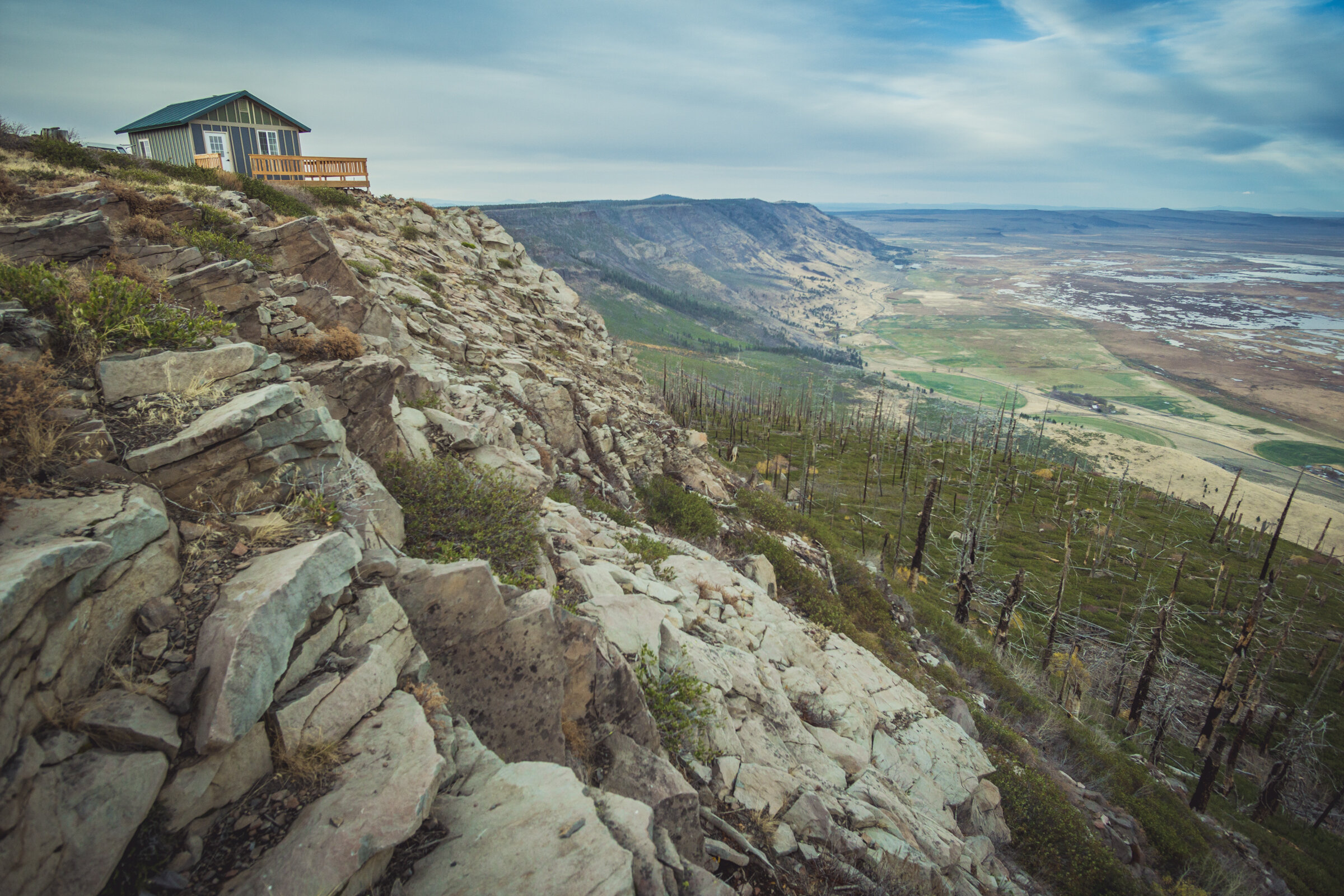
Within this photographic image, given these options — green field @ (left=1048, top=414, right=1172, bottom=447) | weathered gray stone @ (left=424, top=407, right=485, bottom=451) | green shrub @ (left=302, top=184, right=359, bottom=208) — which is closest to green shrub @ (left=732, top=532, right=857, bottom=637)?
weathered gray stone @ (left=424, top=407, right=485, bottom=451)

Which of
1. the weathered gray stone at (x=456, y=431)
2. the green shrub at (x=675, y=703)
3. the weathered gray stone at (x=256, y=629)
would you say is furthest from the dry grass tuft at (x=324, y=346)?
the green shrub at (x=675, y=703)

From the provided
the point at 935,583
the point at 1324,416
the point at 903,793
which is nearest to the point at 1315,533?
the point at 935,583

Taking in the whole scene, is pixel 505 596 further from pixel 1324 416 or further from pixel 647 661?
pixel 1324 416

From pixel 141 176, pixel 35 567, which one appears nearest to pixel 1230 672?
pixel 35 567

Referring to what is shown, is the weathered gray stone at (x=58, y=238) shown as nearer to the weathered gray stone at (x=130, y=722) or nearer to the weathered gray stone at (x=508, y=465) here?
the weathered gray stone at (x=508, y=465)

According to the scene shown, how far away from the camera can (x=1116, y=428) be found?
174625 mm

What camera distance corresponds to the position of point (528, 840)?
6016 millimetres

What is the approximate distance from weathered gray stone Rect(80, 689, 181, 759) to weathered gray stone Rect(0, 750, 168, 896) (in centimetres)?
12

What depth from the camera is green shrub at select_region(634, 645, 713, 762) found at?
10430mm

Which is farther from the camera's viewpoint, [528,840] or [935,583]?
[935,583]

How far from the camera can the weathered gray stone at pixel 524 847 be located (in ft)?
18.5

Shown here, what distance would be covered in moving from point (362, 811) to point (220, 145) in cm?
4239

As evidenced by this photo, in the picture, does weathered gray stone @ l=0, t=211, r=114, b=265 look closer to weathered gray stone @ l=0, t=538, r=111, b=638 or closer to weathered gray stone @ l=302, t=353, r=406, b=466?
weathered gray stone @ l=302, t=353, r=406, b=466

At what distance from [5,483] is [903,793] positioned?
17.4 metres
